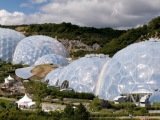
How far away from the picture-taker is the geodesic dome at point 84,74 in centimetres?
3556

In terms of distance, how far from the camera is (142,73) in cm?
3134

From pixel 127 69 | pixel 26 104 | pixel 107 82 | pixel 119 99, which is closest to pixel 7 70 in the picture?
pixel 26 104

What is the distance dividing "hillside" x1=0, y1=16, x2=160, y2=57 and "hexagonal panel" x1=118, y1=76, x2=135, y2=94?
38899 millimetres

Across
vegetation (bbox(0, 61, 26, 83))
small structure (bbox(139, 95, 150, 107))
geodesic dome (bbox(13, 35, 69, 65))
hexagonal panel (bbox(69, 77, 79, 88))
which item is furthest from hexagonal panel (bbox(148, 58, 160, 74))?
geodesic dome (bbox(13, 35, 69, 65))

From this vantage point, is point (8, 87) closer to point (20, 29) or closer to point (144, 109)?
point (144, 109)

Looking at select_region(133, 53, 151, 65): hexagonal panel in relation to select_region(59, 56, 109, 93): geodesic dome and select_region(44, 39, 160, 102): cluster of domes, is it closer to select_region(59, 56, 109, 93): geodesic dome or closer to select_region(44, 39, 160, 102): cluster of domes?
select_region(44, 39, 160, 102): cluster of domes

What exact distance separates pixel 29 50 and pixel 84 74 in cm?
3233

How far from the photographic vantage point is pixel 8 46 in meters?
72.0

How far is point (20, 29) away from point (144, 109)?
349 ft

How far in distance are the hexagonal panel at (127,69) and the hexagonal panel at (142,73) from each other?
527 millimetres

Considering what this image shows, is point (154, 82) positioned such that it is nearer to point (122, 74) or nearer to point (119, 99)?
point (122, 74)

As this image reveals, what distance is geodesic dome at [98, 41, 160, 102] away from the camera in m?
30.6

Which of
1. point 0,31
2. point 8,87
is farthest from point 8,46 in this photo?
point 8,87

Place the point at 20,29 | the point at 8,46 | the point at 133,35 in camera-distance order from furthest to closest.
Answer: the point at 20,29, the point at 133,35, the point at 8,46
